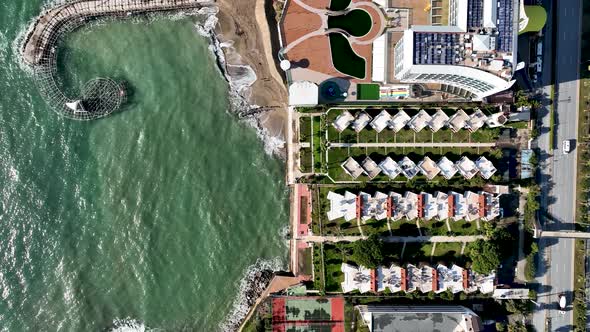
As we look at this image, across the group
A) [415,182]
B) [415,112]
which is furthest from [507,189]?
[415,112]

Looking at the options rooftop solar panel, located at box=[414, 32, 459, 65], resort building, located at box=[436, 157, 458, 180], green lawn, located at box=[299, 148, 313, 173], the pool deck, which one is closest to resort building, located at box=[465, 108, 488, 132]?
resort building, located at box=[436, 157, 458, 180]

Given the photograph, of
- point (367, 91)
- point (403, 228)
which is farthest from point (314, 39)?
point (403, 228)

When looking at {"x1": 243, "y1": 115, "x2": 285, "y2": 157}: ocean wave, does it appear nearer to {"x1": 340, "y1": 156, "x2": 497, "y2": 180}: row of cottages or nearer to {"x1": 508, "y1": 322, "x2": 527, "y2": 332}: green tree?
{"x1": 340, "y1": 156, "x2": 497, "y2": 180}: row of cottages

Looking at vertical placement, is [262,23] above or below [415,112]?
above

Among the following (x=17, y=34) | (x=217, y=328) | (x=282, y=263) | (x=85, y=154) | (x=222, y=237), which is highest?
Answer: (x=17, y=34)

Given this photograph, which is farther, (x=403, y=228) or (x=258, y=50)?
(x=258, y=50)

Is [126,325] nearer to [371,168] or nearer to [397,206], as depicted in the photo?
[371,168]

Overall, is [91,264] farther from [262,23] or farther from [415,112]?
[415,112]
